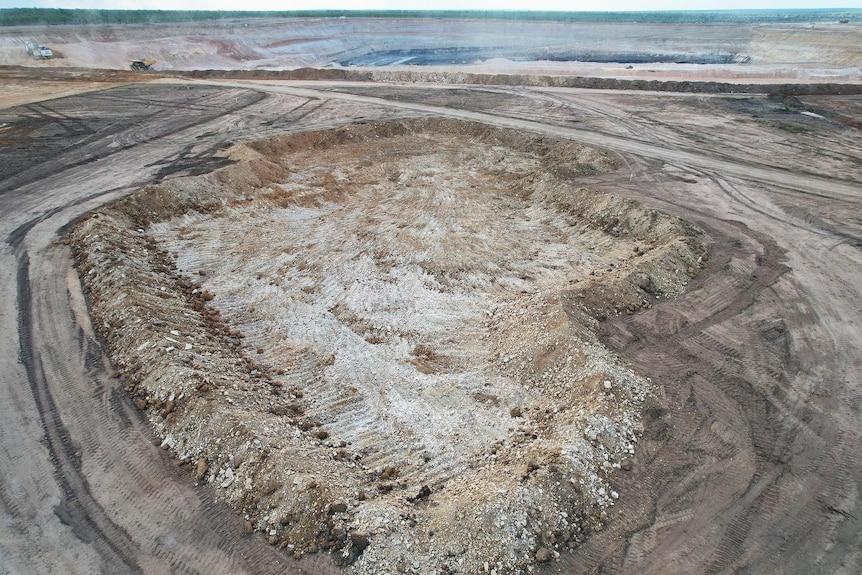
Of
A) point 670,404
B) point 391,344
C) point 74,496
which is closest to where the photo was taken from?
point 74,496

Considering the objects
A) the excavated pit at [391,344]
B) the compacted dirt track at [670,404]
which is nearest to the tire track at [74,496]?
the compacted dirt track at [670,404]

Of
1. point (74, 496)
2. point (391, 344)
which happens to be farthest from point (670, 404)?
point (74, 496)

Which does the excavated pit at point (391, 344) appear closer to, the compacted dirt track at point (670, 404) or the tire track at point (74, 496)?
the compacted dirt track at point (670, 404)

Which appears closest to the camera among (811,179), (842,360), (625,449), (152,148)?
(625,449)

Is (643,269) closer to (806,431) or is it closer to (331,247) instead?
(806,431)

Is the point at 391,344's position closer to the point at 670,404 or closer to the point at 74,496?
the point at 670,404

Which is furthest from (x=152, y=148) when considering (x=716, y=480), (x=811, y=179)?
(x=811, y=179)
